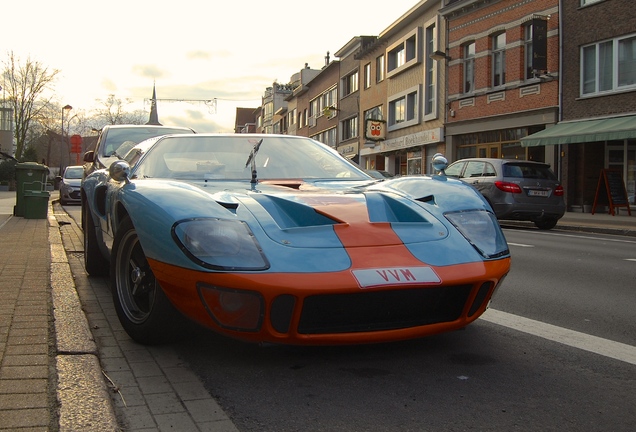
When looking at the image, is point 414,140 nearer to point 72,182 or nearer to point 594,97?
point 594,97

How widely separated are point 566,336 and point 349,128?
136 feet

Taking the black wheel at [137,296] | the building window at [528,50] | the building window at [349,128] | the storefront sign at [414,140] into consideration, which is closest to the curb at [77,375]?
the black wheel at [137,296]

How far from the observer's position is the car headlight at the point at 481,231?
133 inches

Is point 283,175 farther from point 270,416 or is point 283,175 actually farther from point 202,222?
point 270,416

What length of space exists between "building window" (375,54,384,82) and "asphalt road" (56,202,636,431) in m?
34.4

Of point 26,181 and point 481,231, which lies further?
point 26,181

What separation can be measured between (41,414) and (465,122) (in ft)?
84.2

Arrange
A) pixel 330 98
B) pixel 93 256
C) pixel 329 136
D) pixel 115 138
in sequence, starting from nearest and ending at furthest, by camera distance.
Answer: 1. pixel 93 256
2. pixel 115 138
3. pixel 330 98
4. pixel 329 136

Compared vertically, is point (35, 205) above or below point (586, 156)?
below

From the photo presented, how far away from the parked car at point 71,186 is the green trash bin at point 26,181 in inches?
299

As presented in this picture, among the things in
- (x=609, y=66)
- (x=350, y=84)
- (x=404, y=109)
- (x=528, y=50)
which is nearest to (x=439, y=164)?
(x=609, y=66)

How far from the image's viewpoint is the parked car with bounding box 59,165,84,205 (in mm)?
22252

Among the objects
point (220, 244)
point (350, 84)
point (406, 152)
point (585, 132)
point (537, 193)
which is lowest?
point (220, 244)

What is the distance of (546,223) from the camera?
48.2 feet
